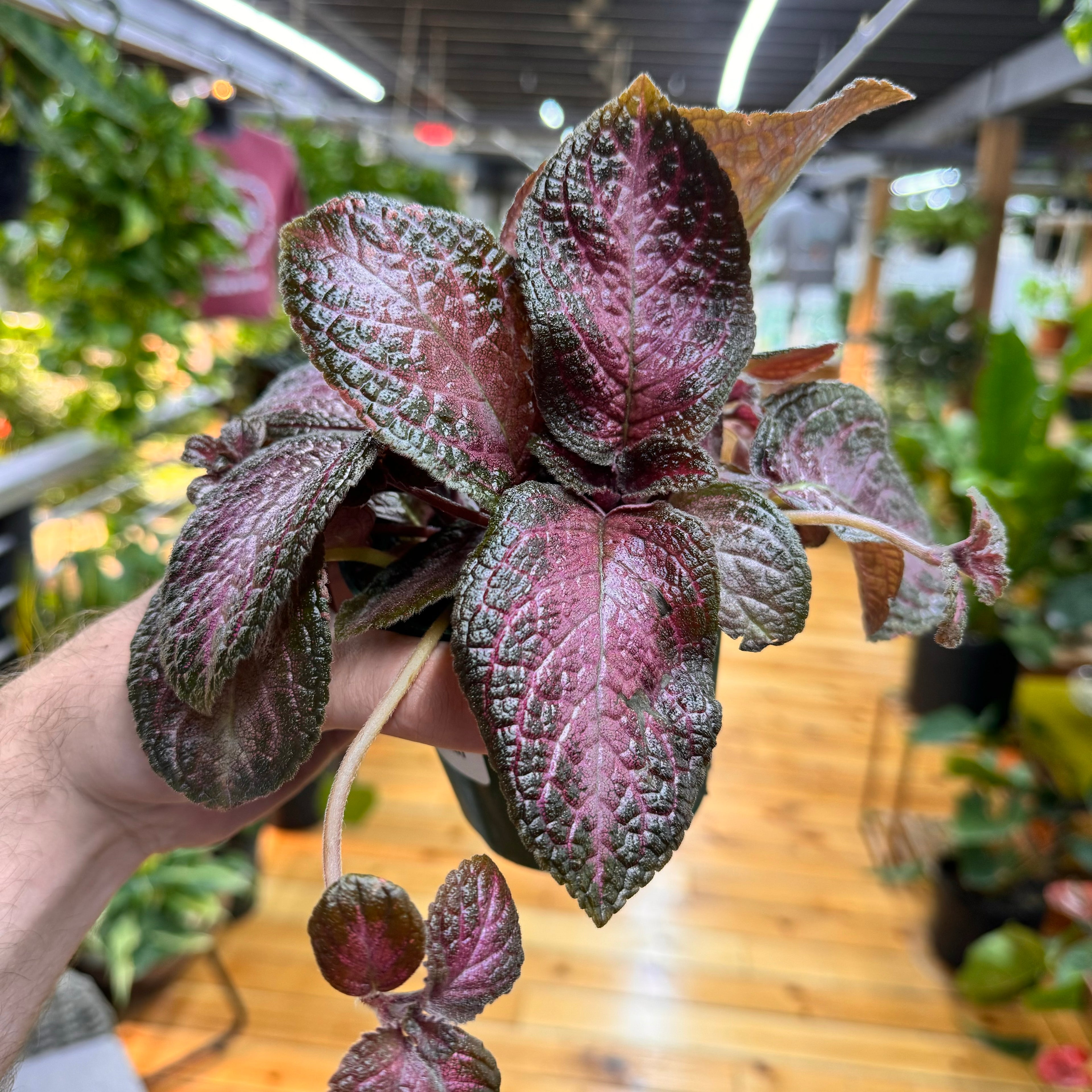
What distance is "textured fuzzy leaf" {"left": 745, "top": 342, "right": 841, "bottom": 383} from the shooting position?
57 centimetres

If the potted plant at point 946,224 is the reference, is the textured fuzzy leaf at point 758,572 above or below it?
below

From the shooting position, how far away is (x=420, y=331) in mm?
403

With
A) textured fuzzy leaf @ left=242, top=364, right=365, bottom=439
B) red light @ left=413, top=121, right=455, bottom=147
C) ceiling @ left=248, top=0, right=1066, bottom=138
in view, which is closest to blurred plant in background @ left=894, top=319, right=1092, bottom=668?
ceiling @ left=248, top=0, right=1066, bottom=138

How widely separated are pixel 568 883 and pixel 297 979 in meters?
1.72

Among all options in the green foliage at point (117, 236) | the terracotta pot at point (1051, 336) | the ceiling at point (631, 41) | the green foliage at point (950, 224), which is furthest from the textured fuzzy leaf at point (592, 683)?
the green foliage at point (950, 224)

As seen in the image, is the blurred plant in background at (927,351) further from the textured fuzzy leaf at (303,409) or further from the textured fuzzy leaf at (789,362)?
the textured fuzzy leaf at (303,409)

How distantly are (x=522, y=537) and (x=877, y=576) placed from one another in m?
0.25

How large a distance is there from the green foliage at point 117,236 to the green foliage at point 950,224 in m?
3.19

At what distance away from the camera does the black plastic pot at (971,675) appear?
201cm

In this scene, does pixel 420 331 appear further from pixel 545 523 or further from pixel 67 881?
pixel 67 881

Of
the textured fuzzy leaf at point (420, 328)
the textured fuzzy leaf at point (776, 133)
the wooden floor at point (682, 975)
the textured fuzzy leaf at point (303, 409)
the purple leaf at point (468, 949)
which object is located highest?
the textured fuzzy leaf at point (776, 133)

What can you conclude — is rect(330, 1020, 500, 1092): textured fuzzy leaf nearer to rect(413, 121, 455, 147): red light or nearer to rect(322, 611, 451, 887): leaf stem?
rect(322, 611, 451, 887): leaf stem

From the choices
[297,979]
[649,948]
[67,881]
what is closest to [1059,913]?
[649,948]

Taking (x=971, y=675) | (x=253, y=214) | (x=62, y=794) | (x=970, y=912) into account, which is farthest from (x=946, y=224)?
(x=62, y=794)
